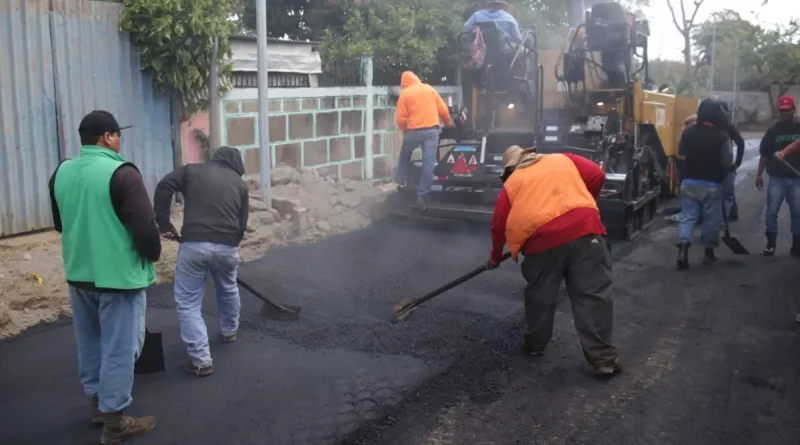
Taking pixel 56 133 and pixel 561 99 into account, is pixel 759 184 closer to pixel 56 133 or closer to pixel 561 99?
pixel 561 99

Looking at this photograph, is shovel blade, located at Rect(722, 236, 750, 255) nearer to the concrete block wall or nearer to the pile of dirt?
the pile of dirt

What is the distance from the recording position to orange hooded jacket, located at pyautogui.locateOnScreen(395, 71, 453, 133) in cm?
1002

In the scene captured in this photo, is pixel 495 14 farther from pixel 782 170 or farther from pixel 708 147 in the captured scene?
pixel 782 170

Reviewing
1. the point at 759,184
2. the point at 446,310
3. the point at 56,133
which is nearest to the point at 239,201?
the point at 446,310

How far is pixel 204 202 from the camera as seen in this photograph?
5012mm

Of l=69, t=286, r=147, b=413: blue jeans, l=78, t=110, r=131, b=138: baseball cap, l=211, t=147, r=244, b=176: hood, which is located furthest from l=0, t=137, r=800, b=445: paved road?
l=78, t=110, r=131, b=138: baseball cap

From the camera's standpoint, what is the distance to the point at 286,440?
402 centimetres

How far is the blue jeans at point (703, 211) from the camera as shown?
7.90 m

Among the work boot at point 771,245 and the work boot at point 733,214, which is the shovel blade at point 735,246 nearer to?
the work boot at point 771,245

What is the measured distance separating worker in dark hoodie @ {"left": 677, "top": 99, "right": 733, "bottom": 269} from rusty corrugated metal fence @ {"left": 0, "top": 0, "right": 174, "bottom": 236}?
19.8 feet

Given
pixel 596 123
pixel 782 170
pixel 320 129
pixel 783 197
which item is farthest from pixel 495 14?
pixel 783 197

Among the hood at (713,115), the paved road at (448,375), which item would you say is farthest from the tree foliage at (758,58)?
the paved road at (448,375)

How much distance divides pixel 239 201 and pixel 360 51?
23.9ft

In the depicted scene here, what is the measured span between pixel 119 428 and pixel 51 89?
486cm
